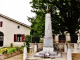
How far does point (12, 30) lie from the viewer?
66.9 ft

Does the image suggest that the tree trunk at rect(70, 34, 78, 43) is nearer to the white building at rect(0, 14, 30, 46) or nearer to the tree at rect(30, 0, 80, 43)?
the tree at rect(30, 0, 80, 43)

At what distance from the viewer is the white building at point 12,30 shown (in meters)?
20.2

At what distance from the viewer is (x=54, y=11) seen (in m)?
15.2

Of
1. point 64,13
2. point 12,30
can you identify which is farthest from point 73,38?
point 12,30

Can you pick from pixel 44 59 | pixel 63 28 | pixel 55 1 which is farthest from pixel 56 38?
pixel 44 59

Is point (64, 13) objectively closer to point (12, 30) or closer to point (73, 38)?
point (73, 38)

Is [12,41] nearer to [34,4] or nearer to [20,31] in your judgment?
[20,31]

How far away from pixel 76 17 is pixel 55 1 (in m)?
3.77

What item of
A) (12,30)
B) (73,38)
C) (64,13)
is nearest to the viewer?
(64,13)

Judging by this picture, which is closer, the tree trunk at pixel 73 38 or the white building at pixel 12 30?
the tree trunk at pixel 73 38

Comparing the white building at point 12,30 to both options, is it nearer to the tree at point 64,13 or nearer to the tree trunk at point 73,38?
the tree at point 64,13

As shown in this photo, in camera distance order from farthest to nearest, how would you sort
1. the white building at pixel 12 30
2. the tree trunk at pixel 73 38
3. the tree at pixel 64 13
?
the white building at pixel 12 30, the tree trunk at pixel 73 38, the tree at pixel 64 13

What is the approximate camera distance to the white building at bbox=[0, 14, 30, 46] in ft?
66.1


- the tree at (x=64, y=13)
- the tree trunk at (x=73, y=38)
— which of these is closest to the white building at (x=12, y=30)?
the tree at (x=64, y=13)
